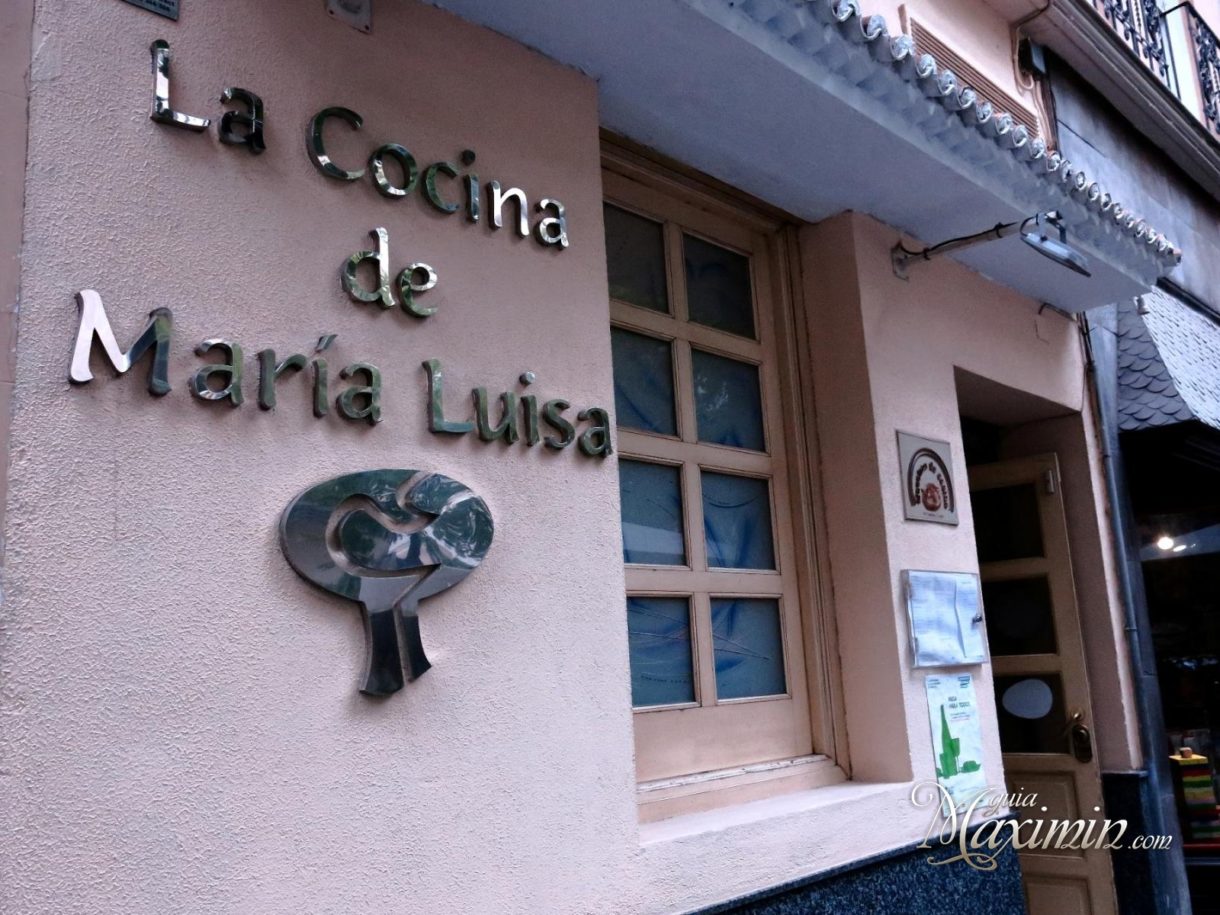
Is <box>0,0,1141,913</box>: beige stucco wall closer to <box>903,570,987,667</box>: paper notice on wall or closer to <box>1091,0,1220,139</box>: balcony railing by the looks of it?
<box>903,570,987,667</box>: paper notice on wall

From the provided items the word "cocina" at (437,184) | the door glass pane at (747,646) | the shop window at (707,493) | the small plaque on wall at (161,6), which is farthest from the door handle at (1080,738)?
the small plaque on wall at (161,6)

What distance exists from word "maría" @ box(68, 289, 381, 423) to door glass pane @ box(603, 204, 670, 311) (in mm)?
1312

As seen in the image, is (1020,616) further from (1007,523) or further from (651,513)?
(651,513)

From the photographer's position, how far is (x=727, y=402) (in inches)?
151

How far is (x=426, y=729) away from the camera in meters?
2.34

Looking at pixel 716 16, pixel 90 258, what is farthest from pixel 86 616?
pixel 716 16

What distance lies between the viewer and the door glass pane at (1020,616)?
16.8ft

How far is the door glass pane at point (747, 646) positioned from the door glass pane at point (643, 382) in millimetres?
635

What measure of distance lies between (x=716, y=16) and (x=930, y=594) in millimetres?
2181

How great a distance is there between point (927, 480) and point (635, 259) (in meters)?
1.44

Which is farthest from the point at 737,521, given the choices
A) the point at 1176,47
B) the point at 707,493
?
the point at 1176,47

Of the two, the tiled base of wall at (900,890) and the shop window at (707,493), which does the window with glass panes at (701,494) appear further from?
the tiled base of wall at (900,890)

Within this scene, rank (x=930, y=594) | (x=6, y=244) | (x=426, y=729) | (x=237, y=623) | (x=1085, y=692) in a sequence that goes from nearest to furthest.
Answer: (x=6, y=244) → (x=237, y=623) → (x=426, y=729) → (x=930, y=594) → (x=1085, y=692)

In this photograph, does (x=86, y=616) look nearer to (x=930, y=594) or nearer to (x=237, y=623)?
(x=237, y=623)
